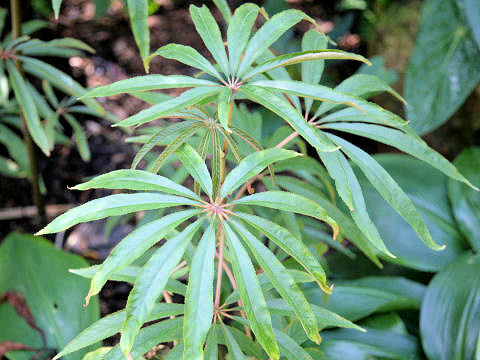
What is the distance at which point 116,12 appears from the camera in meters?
2.49

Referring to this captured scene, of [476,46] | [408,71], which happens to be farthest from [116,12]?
[476,46]

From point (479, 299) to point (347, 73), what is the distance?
1.57 m

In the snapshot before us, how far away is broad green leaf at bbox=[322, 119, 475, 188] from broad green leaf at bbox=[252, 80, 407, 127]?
0.06 m

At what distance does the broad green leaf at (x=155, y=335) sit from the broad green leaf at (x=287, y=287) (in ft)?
0.56

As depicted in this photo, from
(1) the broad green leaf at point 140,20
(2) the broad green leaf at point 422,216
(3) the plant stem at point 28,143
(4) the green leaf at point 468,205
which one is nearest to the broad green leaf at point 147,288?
(1) the broad green leaf at point 140,20

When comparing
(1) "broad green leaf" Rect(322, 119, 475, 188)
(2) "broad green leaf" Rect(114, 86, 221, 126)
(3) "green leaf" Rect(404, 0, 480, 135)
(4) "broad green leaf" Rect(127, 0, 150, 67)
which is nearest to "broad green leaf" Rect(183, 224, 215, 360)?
(2) "broad green leaf" Rect(114, 86, 221, 126)

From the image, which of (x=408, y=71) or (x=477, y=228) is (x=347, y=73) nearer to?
(x=408, y=71)

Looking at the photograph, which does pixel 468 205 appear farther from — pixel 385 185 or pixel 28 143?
pixel 28 143

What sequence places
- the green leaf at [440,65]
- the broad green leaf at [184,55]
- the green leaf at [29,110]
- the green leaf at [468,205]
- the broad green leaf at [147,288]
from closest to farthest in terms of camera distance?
the broad green leaf at [147,288]
the broad green leaf at [184,55]
the green leaf at [29,110]
the green leaf at [468,205]
the green leaf at [440,65]

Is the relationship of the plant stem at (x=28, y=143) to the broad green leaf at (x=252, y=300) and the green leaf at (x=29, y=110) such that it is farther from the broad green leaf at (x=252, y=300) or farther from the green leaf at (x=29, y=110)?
the broad green leaf at (x=252, y=300)

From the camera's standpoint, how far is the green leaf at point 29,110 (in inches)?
34.1

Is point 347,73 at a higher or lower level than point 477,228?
higher

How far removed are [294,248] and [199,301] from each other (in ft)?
0.38

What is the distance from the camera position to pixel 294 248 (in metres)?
0.48
